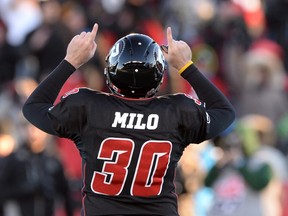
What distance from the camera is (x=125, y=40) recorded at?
6199 mm

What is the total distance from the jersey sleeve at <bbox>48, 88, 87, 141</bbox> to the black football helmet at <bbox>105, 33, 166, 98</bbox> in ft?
0.66

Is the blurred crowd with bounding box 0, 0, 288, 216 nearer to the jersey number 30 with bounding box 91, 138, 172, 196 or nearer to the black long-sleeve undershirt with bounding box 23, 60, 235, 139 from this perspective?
the black long-sleeve undershirt with bounding box 23, 60, 235, 139

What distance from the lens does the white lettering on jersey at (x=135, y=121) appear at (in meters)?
6.02

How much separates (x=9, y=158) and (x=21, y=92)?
250 centimetres

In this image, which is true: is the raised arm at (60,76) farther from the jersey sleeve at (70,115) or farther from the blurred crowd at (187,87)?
the blurred crowd at (187,87)

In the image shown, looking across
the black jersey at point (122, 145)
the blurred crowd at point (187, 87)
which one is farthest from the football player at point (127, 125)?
the blurred crowd at point (187, 87)

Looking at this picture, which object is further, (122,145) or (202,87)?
(202,87)

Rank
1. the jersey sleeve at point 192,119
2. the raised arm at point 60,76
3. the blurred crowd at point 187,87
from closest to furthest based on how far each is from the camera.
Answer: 1. the jersey sleeve at point 192,119
2. the raised arm at point 60,76
3. the blurred crowd at point 187,87

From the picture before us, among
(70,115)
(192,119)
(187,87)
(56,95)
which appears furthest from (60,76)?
(187,87)

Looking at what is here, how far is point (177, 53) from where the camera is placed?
6.25 m

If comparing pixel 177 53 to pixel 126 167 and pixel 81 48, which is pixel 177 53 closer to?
pixel 81 48

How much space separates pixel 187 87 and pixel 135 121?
→ 8.52 m

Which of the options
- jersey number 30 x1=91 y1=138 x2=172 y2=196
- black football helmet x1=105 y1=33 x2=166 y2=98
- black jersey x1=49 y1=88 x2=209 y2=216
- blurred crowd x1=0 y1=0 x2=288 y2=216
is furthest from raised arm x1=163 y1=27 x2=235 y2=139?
blurred crowd x1=0 y1=0 x2=288 y2=216

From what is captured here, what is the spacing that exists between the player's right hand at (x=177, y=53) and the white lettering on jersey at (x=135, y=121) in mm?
370
